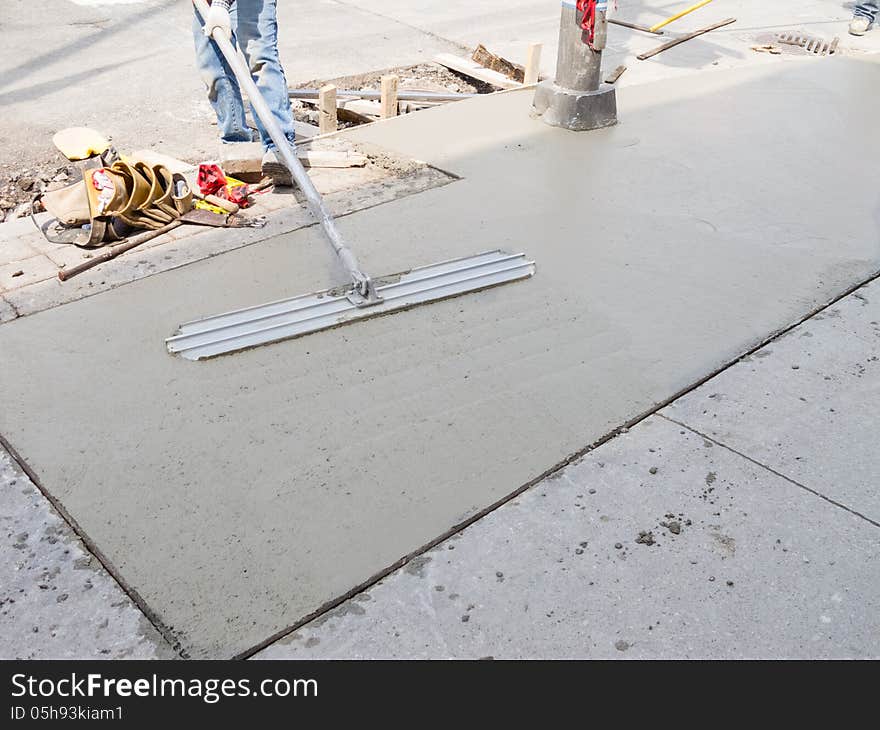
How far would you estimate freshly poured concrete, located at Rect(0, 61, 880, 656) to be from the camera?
2387mm

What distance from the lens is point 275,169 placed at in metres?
4.46

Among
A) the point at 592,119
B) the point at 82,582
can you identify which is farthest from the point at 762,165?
the point at 82,582

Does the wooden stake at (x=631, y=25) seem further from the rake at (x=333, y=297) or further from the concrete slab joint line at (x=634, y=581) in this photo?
the concrete slab joint line at (x=634, y=581)

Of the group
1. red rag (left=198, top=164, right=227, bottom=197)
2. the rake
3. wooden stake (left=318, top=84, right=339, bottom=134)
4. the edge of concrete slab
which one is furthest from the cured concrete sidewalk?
wooden stake (left=318, top=84, right=339, bottom=134)

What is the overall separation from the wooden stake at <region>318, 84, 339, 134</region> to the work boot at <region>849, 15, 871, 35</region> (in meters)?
5.67

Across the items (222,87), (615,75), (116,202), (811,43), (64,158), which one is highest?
(222,87)

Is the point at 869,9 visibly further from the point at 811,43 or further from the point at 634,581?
the point at 634,581

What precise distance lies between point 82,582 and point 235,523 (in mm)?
425

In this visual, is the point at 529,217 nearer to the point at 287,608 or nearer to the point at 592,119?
the point at 592,119

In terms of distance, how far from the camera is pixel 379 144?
5250mm

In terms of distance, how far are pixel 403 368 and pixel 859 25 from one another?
7.33m

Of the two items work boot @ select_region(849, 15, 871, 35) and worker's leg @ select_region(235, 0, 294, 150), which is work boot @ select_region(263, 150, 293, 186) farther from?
work boot @ select_region(849, 15, 871, 35)

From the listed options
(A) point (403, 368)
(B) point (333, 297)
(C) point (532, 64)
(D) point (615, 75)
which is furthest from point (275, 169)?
(D) point (615, 75)

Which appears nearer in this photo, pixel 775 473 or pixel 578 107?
pixel 775 473
